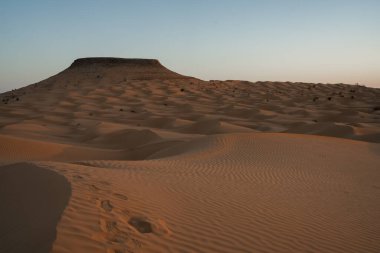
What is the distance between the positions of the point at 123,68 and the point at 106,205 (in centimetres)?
3381

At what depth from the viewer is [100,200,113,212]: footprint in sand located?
15.1ft

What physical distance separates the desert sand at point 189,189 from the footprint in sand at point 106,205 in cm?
3

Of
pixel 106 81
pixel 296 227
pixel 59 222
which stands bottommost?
pixel 296 227

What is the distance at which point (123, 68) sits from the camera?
37531 mm

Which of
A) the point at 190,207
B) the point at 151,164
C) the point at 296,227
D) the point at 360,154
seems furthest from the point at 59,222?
the point at 360,154

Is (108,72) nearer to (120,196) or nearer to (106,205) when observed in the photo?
(120,196)

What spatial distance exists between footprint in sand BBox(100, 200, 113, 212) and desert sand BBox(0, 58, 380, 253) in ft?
0.11

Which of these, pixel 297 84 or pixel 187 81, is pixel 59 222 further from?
pixel 297 84

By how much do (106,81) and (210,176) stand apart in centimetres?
2736

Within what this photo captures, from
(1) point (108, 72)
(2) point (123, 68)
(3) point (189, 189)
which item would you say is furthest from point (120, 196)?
(2) point (123, 68)

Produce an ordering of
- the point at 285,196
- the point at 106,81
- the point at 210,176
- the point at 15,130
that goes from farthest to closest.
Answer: the point at 106,81, the point at 15,130, the point at 210,176, the point at 285,196

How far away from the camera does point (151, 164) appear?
27.7 feet

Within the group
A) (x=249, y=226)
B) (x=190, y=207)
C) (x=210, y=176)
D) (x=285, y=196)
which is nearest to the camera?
(x=249, y=226)

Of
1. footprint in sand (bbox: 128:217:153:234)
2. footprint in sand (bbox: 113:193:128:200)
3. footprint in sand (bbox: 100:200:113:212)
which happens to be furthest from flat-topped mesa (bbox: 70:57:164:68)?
footprint in sand (bbox: 128:217:153:234)
